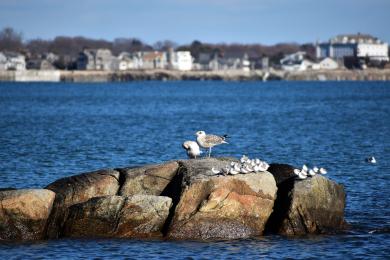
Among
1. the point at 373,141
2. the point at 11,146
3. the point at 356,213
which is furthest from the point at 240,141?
the point at 356,213

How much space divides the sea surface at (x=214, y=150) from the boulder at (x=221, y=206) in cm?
47

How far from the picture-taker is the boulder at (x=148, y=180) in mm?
23344

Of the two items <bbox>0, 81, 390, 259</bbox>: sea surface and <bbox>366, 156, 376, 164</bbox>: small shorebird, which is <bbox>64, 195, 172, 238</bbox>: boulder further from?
<bbox>366, 156, 376, 164</bbox>: small shorebird

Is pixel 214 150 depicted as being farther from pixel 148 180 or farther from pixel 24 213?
pixel 24 213

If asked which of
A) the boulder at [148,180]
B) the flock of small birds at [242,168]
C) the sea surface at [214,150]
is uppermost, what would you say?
the flock of small birds at [242,168]

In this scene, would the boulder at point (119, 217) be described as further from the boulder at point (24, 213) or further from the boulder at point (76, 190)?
the boulder at point (24, 213)

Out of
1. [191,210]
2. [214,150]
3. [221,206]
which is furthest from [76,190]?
[214,150]

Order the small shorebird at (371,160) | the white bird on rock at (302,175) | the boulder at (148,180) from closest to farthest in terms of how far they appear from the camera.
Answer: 1. the white bird on rock at (302,175)
2. the boulder at (148,180)
3. the small shorebird at (371,160)

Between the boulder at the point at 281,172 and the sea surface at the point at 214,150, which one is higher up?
the boulder at the point at 281,172

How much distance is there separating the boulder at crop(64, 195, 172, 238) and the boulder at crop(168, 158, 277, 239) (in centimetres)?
44

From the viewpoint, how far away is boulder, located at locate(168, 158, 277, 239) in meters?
21.9

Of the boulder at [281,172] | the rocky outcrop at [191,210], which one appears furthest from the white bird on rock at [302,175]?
the boulder at [281,172]

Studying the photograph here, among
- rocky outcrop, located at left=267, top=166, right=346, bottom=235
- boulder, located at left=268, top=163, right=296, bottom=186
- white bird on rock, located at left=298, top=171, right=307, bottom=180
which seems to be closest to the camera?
rocky outcrop, located at left=267, top=166, right=346, bottom=235

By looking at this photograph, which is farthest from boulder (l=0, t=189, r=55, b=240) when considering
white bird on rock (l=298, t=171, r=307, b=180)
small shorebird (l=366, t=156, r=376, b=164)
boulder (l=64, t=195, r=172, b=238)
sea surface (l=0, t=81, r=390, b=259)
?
small shorebird (l=366, t=156, r=376, b=164)
